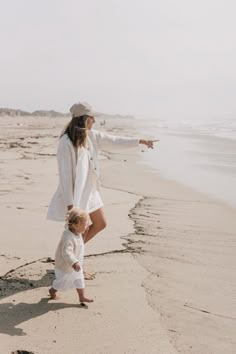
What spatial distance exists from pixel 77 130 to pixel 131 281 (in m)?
1.38

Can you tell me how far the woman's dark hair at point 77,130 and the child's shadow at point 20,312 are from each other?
1315 mm

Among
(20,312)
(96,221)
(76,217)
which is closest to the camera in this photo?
(20,312)

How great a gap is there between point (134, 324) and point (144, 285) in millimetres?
735

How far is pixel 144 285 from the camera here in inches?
156

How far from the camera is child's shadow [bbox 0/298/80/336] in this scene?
3131 mm

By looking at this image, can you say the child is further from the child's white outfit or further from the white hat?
the white hat

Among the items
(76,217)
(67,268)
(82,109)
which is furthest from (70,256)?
(82,109)

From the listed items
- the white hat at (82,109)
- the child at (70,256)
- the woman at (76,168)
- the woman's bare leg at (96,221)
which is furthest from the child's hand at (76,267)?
the white hat at (82,109)

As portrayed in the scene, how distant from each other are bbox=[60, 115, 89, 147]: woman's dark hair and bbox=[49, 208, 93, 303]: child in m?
0.63

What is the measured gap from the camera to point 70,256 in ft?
11.6

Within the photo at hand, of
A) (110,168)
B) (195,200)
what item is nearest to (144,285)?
(195,200)

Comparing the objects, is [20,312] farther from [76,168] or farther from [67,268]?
[76,168]

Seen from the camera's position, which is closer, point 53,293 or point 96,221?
point 53,293

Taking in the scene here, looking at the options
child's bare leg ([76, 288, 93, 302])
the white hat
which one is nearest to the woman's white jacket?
the white hat
